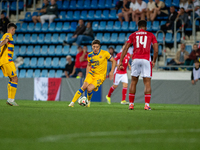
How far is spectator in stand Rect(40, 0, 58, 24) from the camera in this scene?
20.7 m

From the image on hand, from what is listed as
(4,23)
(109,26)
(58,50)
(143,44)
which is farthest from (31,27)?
(143,44)

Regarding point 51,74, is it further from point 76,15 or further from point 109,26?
point 76,15

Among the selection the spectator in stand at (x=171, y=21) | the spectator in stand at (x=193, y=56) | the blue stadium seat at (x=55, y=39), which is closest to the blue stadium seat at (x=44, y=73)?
the blue stadium seat at (x=55, y=39)

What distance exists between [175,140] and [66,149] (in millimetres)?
1218

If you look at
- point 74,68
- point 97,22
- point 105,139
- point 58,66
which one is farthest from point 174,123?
point 97,22

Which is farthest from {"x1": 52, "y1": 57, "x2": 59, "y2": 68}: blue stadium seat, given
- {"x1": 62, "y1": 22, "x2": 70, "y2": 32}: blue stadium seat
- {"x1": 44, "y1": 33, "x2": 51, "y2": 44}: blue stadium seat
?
{"x1": 62, "y1": 22, "x2": 70, "y2": 32}: blue stadium seat

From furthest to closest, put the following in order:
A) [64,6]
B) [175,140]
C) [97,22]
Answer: [64,6] → [97,22] → [175,140]

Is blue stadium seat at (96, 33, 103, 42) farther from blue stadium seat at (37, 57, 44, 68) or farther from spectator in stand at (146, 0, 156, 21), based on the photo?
blue stadium seat at (37, 57, 44, 68)

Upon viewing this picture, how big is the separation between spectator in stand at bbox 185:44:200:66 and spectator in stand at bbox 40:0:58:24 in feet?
28.7

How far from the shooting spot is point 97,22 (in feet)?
65.7

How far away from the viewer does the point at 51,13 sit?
827 inches

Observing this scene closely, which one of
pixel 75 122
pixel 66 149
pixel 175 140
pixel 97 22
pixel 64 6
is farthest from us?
pixel 64 6

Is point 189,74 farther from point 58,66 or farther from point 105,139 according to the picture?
point 105,139

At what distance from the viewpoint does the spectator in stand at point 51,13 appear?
20722 mm
